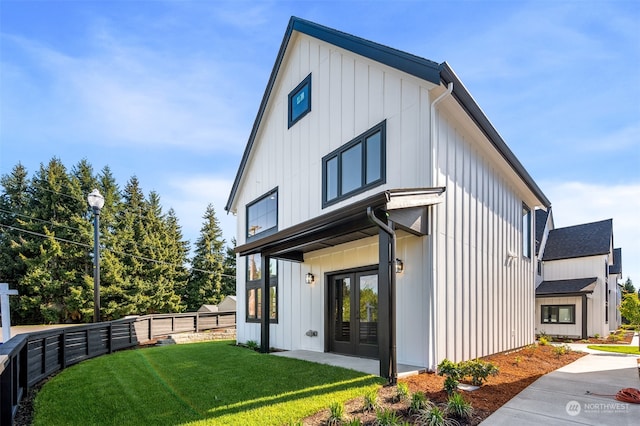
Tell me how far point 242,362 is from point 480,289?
5.56m

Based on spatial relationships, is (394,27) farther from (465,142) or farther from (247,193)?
(247,193)

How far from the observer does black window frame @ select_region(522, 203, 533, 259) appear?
11.5 m

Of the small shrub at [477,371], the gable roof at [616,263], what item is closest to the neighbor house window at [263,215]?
the small shrub at [477,371]

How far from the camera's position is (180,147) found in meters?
20.5

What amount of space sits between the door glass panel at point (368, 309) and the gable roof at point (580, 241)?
17.2m

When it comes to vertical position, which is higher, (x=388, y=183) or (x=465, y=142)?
(x=465, y=142)

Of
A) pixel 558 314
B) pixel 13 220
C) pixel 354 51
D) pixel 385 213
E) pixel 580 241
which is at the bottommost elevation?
pixel 558 314

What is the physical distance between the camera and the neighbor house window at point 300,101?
34.3 feet

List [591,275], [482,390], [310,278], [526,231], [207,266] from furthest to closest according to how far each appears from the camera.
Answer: [207,266]
[591,275]
[526,231]
[310,278]
[482,390]

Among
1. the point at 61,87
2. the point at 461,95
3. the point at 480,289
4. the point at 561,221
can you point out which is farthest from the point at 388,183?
the point at 561,221

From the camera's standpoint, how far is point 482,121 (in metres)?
8.06

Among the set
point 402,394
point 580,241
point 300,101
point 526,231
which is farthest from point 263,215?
point 580,241

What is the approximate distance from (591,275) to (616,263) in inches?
329

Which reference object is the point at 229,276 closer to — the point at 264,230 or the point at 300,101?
the point at 264,230
